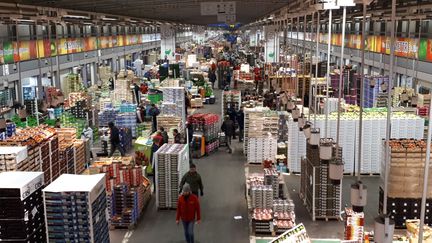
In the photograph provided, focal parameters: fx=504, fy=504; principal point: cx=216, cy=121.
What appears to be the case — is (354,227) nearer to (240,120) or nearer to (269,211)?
(269,211)

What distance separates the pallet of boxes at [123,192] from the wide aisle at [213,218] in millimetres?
269

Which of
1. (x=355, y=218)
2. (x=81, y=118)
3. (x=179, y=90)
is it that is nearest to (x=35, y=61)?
(x=81, y=118)

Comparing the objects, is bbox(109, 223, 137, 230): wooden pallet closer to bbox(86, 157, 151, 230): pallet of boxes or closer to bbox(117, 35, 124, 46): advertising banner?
bbox(86, 157, 151, 230): pallet of boxes

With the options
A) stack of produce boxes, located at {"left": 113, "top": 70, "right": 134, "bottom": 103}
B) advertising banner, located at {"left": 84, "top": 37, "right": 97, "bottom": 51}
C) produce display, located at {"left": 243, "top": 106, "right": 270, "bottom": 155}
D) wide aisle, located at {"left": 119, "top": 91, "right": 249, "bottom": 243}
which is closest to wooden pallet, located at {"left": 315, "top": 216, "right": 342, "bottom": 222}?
wide aisle, located at {"left": 119, "top": 91, "right": 249, "bottom": 243}

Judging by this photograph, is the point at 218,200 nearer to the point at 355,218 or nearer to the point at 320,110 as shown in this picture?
the point at 355,218

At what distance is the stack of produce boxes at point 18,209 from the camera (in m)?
7.30

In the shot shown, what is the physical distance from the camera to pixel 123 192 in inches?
464

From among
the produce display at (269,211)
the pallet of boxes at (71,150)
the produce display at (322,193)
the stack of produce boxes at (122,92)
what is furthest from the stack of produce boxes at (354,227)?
the stack of produce boxes at (122,92)

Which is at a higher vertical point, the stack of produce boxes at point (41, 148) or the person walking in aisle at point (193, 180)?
the stack of produce boxes at point (41, 148)

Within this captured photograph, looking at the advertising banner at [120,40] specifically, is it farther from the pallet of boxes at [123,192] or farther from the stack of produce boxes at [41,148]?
the pallet of boxes at [123,192]

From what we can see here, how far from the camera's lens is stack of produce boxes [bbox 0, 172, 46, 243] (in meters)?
7.30

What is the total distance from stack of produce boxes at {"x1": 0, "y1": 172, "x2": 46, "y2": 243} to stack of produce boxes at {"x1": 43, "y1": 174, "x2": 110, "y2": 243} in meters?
0.28

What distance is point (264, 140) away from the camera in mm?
16547

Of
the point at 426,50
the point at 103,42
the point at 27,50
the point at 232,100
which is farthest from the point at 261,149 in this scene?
the point at 103,42
